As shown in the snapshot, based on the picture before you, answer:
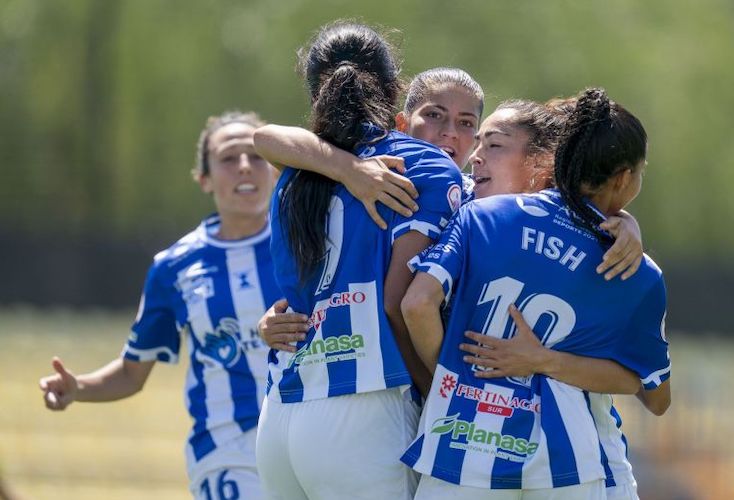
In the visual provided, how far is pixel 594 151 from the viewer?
319cm

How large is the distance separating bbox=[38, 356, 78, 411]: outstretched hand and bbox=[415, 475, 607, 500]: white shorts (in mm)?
2002

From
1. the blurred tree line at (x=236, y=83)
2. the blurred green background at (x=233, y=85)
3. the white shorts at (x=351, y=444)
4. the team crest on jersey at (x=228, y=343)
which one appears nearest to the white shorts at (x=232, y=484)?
the team crest on jersey at (x=228, y=343)

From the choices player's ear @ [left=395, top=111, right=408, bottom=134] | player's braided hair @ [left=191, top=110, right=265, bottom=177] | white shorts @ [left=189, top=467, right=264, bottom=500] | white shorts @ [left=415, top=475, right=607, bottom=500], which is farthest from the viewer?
player's braided hair @ [left=191, top=110, right=265, bottom=177]

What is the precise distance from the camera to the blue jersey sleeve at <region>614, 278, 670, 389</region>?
3223mm

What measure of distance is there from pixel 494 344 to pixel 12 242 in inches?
694

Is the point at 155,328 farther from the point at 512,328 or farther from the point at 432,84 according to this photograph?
the point at 512,328

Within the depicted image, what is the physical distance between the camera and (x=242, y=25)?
20797 millimetres

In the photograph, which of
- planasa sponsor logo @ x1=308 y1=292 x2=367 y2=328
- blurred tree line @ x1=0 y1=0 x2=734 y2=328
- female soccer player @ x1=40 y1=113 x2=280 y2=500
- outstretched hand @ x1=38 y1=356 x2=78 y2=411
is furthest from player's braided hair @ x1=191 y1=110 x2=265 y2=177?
blurred tree line @ x1=0 y1=0 x2=734 y2=328

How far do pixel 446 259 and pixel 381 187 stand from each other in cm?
27

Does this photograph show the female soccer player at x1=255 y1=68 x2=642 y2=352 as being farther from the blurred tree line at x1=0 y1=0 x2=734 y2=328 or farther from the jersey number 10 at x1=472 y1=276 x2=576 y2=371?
the blurred tree line at x1=0 y1=0 x2=734 y2=328

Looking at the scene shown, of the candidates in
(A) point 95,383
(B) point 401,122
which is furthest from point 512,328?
(A) point 95,383

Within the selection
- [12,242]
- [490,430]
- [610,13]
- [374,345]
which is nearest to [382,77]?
[374,345]

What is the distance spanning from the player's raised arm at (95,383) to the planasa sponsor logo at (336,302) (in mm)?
1698

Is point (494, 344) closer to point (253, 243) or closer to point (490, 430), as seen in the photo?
point (490, 430)
